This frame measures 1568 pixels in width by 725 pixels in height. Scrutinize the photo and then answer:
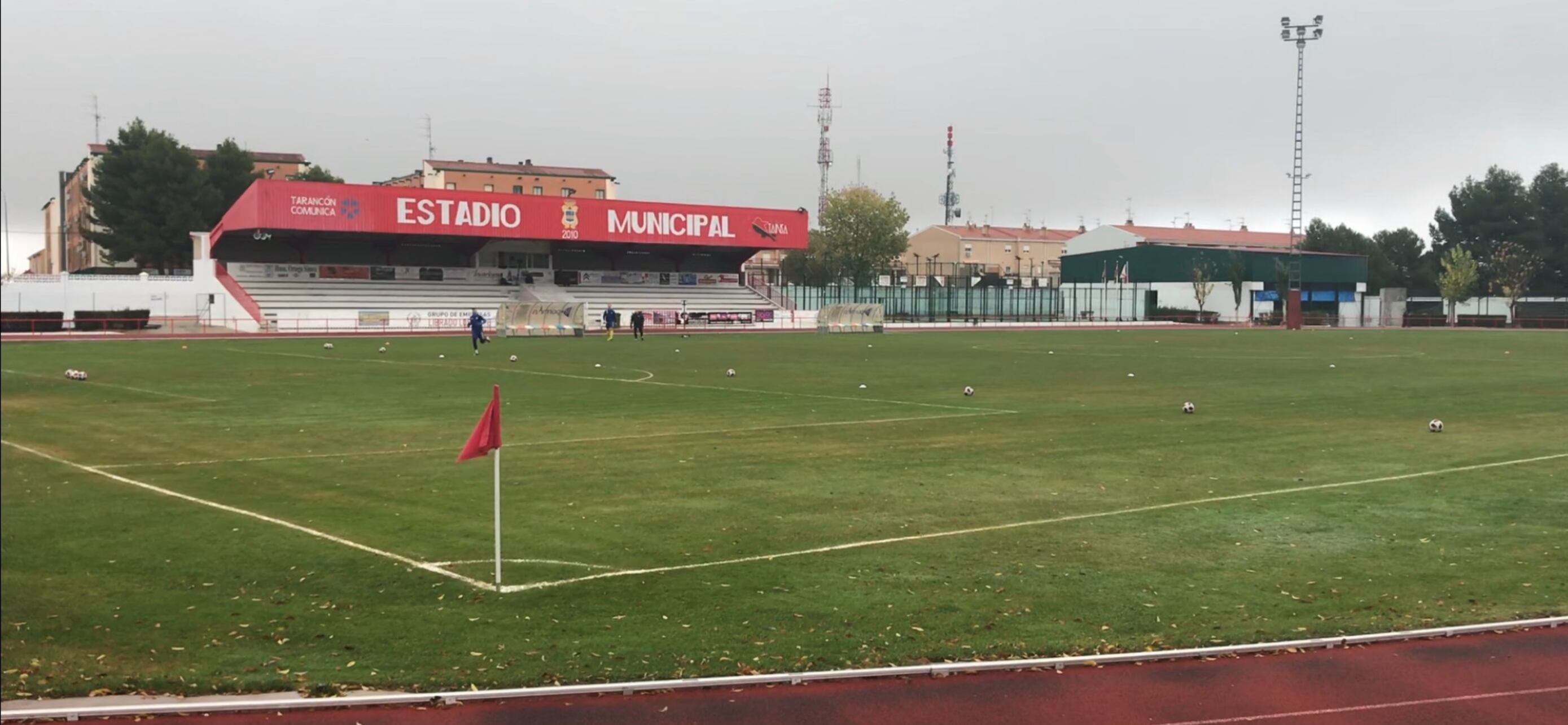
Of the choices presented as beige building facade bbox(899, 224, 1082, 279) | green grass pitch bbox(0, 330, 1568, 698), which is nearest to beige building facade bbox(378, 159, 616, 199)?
beige building facade bbox(899, 224, 1082, 279)

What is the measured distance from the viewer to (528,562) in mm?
9789

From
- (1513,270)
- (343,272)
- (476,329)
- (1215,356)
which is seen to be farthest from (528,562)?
(1513,270)

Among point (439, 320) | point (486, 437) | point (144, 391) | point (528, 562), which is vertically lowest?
point (528, 562)

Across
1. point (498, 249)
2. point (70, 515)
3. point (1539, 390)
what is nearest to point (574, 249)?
point (498, 249)

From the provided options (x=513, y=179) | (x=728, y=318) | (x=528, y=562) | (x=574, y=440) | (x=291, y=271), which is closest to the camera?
(x=528, y=562)

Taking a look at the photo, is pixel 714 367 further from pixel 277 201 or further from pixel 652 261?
pixel 652 261

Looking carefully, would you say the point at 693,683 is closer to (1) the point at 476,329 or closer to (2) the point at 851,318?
(1) the point at 476,329

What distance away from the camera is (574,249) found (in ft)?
259

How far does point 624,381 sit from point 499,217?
45.3 m

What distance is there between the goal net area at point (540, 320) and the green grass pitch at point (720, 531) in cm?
3248

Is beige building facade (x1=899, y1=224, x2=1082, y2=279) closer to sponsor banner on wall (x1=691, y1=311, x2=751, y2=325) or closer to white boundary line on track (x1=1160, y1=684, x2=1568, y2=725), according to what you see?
sponsor banner on wall (x1=691, y1=311, x2=751, y2=325)

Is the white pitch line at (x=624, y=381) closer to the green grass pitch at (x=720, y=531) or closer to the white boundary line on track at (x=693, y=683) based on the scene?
the green grass pitch at (x=720, y=531)

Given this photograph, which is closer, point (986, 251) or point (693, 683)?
point (693, 683)

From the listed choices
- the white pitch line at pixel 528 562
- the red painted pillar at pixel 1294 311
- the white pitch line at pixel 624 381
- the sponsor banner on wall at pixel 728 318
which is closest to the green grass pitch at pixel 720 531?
the white pitch line at pixel 528 562
